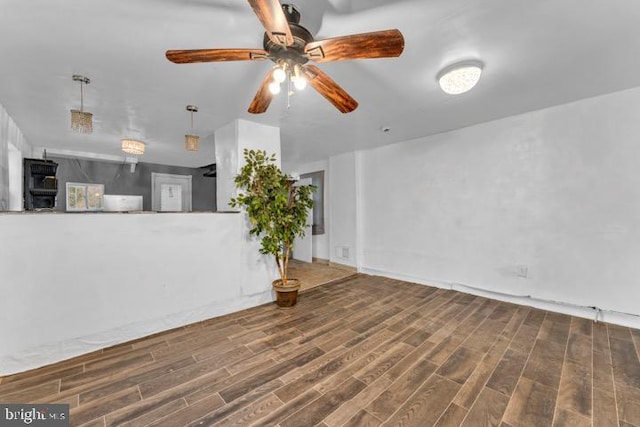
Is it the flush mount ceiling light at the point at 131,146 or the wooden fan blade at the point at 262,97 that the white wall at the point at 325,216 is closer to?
the flush mount ceiling light at the point at 131,146

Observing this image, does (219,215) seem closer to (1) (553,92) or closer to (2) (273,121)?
(2) (273,121)

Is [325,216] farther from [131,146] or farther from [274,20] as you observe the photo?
[274,20]

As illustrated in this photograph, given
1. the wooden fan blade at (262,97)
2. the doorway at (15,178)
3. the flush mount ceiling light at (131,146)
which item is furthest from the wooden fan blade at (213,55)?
the doorway at (15,178)

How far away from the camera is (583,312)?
103 inches

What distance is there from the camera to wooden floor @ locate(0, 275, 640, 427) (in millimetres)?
1425

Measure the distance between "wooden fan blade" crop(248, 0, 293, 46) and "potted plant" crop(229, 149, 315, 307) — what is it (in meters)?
Answer: 1.65

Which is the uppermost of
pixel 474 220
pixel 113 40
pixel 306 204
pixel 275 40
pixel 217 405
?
pixel 113 40

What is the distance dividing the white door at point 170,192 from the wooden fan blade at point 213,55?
5069 mm

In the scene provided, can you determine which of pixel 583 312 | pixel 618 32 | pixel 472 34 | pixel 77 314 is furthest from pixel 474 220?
pixel 77 314

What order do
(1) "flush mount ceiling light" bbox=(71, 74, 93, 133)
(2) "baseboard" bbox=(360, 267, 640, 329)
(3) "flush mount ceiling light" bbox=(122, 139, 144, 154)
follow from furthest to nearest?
(3) "flush mount ceiling light" bbox=(122, 139, 144, 154)
(2) "baseboard" bbox=(360, 267, 640, 329)
(1) "flush mount ceiling light" bbox=(71, 74, 93, 133)

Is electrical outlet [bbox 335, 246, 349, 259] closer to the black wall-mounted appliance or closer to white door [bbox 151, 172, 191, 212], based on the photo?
white door [bbox 151, 172, 191, 212]

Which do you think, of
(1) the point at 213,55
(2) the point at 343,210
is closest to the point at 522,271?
(2) the point at 343,210

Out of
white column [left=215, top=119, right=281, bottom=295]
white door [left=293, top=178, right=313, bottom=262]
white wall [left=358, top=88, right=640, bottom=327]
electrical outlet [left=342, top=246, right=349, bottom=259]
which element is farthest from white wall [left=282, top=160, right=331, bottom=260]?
white column [left=215, top=119, right=281, bottom=295]

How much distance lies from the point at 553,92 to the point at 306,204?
279 centimetres
